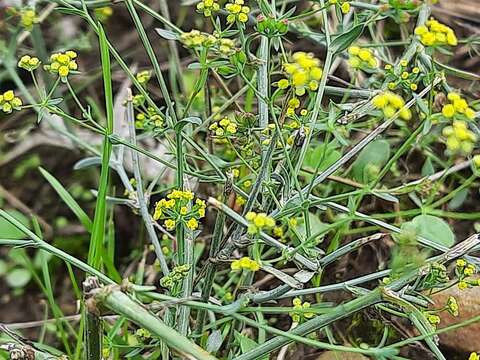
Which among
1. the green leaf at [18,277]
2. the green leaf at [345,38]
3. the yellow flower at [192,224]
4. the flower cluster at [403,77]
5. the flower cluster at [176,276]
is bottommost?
the green leaf at [18,277]

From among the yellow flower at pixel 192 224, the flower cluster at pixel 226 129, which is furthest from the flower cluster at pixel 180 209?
the flower cluster at pixel 226 129

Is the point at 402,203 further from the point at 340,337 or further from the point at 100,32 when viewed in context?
the point at 100,32

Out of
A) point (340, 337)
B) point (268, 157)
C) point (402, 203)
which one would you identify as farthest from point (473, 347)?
point (268, 157)

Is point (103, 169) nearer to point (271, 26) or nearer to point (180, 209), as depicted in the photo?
point (180, 209)

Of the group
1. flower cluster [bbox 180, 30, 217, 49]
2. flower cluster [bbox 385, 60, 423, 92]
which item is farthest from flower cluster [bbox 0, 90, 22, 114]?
flower cluster [bbox 385, 60, 423, 92]

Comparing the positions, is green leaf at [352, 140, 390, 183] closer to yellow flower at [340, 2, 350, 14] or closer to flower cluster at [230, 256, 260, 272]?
yellow flower at [340, 2, 350, 14]

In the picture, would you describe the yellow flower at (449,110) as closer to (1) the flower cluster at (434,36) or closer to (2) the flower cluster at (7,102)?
(1) the flower cluster at (434,36)
